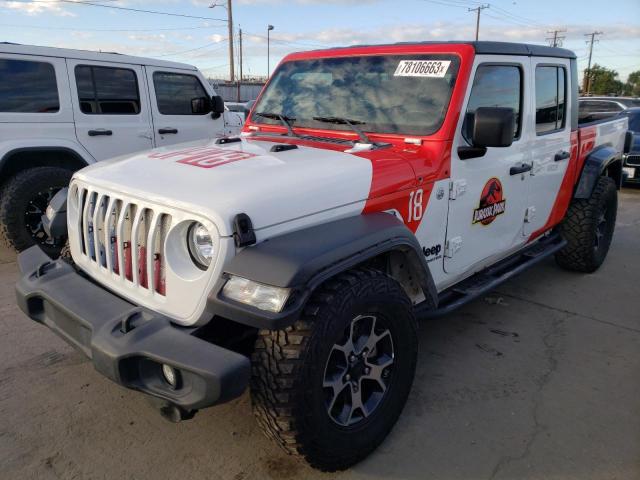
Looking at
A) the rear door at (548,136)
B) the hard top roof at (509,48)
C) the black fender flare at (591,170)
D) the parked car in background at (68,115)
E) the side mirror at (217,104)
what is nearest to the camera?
the hard top roof at (509,48)

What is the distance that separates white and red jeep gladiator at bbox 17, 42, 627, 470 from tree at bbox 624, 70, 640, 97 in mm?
72107

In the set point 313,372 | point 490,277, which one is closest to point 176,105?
point 490,277

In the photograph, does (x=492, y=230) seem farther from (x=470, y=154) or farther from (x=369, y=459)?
(x=369, y=459)

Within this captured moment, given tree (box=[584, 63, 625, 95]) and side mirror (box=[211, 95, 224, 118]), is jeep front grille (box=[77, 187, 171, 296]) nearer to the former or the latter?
side mirror (box=[211, 95, 224, 118])

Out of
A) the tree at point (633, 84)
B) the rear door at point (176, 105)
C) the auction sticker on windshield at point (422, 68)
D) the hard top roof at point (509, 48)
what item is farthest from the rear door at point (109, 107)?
the tree at point (633, 84)

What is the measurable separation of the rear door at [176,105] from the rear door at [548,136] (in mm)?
3864

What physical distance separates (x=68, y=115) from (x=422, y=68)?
162 inches

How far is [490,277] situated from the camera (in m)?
3.66

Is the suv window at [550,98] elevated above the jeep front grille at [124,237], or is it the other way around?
the suv window at [550,98]

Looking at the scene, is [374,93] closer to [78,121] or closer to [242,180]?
[242,180]

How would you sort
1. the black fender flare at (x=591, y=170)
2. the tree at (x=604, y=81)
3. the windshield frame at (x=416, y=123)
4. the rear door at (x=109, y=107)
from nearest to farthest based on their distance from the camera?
the windshield frame at (x=416, y=123) < the black fender flare at (x=591, y=170) < the rear door at (x=109, y=107) < the tree at (x=604, y=81)

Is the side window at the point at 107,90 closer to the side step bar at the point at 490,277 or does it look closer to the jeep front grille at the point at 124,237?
the jeep front grille at the point at 124,237

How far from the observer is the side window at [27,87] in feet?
16.9

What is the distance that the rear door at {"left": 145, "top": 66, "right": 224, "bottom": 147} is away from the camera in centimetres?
631
